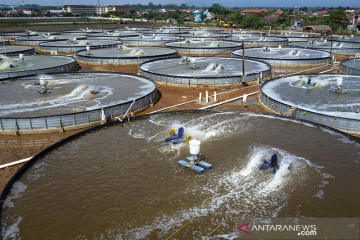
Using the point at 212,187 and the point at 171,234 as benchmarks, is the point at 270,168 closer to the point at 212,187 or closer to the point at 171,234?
the point at 212,187

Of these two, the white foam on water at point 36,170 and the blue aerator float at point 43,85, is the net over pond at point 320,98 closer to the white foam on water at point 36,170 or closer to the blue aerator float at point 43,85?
the white foam on water at point 36,170

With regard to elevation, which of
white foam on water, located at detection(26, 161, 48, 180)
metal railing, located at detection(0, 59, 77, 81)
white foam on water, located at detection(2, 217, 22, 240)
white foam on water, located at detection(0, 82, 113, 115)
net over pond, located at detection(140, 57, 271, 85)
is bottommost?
white foam on water, located at detection(2, 217, 22, 240)

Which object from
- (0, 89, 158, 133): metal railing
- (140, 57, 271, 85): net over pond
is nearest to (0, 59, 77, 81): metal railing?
(140, 57, 271, 85): net over pond

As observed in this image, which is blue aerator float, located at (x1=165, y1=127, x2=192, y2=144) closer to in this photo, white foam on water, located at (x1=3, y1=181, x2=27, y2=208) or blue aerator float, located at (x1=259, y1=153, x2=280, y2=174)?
blue aerator float, located at (x1=259, y1=153, x2=280, y2=174)

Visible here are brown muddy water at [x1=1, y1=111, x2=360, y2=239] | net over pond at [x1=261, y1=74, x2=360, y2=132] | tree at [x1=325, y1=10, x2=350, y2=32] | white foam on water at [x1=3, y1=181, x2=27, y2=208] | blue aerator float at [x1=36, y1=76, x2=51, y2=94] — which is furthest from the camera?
tree at [x1=325, y1=10, x2=350, y2=32]

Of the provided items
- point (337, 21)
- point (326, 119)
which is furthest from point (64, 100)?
point (337, 21)

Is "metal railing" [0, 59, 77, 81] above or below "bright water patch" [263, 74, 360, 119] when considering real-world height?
above

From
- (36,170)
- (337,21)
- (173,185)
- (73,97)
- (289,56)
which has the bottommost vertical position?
(173,185)

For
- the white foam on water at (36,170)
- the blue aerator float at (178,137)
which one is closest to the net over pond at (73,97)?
the white foam on water at (36,170)

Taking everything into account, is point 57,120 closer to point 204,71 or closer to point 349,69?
point 204,71
